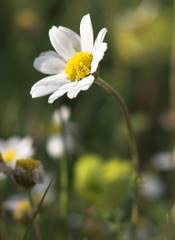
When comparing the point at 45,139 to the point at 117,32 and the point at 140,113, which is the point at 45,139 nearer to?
the point at 140,113

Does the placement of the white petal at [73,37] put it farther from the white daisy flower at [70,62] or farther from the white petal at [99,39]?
the white petal at [99,39]

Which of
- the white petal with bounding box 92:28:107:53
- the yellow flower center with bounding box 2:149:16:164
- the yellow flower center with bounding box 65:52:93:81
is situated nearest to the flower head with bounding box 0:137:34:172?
the yellow flower center with bounding box 2:149:16:164

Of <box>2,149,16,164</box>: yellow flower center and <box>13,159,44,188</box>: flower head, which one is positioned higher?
<box>13,159,44,188</box>: flower head

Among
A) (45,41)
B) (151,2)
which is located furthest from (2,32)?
(151,2)

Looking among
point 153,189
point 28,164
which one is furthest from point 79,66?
point 153,189

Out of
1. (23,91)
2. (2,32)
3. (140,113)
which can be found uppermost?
(2,32)

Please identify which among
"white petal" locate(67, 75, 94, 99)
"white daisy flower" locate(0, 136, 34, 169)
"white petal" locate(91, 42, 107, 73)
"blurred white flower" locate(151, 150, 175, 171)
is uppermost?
"white petal" locate(91, 42, 107, 73)

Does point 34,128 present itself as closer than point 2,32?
Yes

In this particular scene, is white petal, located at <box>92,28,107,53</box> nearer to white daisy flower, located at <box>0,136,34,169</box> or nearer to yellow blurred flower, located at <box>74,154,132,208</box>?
white daisy flower, located at <box>0,136,34,169</box>
